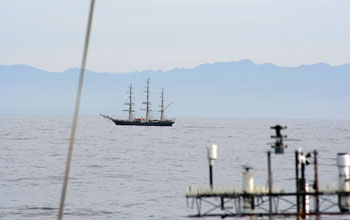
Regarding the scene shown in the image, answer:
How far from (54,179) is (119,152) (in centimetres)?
6850

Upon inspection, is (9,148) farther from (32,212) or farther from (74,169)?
(32,212)

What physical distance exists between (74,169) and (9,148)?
63108mm

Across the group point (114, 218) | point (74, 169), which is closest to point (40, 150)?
point (74, 169)

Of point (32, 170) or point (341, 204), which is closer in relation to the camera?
point (341, 204)

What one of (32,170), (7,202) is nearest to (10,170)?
(32,170)

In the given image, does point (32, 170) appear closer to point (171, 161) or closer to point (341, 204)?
point (171, 161)

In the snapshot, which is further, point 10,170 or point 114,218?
point 10,170

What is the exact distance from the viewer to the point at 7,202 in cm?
8081

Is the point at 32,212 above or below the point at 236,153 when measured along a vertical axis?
below

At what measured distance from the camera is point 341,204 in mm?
33812

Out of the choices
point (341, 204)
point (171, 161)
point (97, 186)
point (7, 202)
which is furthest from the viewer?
point (171, 161)

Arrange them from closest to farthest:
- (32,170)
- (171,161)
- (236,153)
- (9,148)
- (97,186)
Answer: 1. (97,186)
2. (32,170)
3. (171,161)
4. (236,153)
5. (9,148)

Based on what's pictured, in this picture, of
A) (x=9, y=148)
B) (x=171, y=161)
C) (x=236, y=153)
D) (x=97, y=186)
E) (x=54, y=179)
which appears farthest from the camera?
(x=9, y=148)

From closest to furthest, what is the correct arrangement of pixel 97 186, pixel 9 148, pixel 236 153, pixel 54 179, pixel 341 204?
pixel 341 204 → pixel 97 186 → pixel 54 179 → pixel 236 153 → pixel 9 148
